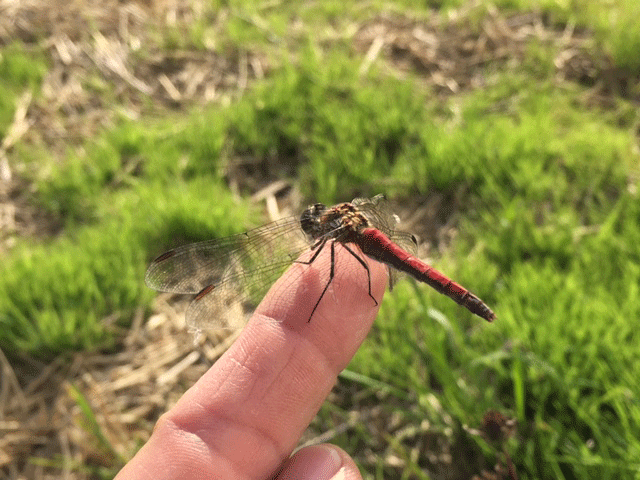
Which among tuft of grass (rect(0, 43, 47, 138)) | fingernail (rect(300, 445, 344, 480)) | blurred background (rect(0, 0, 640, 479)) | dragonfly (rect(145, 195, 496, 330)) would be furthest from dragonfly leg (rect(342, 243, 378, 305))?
tuft of grass (rect(0, 43, 47, 138))

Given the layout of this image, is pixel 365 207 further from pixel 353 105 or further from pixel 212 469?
pixel 353 105

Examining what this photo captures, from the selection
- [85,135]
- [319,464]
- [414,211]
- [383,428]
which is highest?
[85,135]

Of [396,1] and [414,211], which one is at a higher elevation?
[396,1]

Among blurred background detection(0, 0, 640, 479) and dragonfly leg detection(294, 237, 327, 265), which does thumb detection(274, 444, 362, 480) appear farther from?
dragonfly leg detection(294, 237, 327, 265)

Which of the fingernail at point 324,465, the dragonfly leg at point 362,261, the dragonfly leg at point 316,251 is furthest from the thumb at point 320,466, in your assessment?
the dragonfly leg at point 316,251

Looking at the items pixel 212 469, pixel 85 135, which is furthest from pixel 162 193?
pixel 212 469

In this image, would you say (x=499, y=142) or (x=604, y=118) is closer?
(x=499, y=142)
